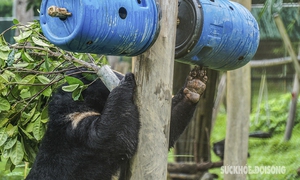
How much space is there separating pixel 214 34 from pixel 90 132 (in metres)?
1.11

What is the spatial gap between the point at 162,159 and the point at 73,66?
1448 millimetres

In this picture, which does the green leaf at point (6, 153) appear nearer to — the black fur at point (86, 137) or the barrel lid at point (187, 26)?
the black fur at point (86, 137)

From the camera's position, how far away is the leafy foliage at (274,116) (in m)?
10.1

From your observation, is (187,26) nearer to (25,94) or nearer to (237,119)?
(25,94)

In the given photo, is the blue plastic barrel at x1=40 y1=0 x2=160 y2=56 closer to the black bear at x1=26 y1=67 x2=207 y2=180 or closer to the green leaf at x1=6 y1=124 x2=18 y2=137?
the black bear at x1=26 y1=67 x2=207 y2=180

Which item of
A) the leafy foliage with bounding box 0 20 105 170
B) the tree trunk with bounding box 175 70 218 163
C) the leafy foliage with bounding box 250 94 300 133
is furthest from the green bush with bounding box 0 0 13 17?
the leafy foliage with bounding box 0 20 105 170

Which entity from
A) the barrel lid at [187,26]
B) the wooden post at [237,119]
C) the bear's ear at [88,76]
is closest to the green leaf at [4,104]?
the bear's ear at [88,76]

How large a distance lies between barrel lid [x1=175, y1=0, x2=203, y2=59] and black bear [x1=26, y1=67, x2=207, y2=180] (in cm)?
49

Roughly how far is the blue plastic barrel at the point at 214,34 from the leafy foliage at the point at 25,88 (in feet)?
3.29

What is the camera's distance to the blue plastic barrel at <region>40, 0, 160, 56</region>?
271 cm

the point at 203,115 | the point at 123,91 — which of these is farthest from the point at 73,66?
the point at 203,115

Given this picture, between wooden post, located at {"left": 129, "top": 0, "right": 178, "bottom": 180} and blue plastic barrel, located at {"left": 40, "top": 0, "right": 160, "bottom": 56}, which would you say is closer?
blue plastic barrel, located at {"left": 40, "top": 0, "right": 160, "bottom": 56}

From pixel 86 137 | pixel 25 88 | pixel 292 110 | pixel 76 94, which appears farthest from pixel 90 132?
pixel 292 110

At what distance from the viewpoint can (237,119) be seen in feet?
21.3
